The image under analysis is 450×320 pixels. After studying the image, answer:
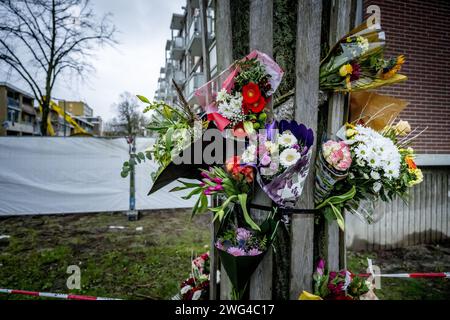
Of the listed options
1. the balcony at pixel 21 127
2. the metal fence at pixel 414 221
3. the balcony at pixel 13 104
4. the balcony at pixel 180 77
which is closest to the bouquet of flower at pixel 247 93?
the metal fence at pixel 414 221

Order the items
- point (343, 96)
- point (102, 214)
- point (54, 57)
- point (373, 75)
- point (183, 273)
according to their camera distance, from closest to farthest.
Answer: point (373, 75) < point (343, 96) < point (183, 273) < point (102, 214) < point (54, 57)

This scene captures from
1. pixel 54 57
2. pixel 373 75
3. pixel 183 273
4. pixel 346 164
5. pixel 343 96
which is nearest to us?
pixel 346 164

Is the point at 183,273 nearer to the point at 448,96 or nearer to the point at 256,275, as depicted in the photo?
the point at 256,275

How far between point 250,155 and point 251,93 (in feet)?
0.98

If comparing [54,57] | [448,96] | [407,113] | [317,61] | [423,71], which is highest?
[54,57]

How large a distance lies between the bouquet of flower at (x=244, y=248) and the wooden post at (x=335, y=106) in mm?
399

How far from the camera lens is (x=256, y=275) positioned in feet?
4.62

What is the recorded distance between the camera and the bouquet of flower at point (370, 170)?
1.27 metres

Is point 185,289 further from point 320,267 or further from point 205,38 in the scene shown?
point 205,38

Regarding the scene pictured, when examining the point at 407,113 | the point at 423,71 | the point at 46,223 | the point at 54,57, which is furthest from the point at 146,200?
the point at 54,57

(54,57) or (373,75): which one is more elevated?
(54,57)

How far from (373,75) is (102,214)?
7259mm

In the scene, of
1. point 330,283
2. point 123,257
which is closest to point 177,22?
point 123,257

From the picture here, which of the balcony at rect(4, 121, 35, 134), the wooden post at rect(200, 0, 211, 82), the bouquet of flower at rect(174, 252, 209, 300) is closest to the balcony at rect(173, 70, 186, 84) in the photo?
the balcony at rect(4, 121, 35, 134)
